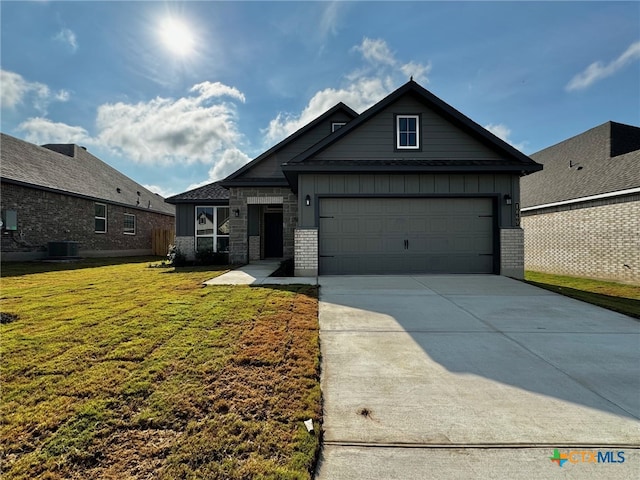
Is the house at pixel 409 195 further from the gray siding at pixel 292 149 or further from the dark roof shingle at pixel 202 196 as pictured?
the dark roof shingle at pixel 202 196

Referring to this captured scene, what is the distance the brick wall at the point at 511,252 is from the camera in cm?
909

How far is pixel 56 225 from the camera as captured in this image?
1573 centimetres

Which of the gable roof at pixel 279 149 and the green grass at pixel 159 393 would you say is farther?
the gable roof at pixel 279 149

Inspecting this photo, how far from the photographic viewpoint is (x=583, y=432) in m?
2.23

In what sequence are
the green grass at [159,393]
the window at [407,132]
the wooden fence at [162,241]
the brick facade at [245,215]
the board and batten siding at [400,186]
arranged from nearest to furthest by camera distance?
1. the green grass at [159,393]
2. the board and batten siding at [400,186]
3. the window at [407,132]
4. the brick facade at [245,215]
5. the wooden fence at [162,241]

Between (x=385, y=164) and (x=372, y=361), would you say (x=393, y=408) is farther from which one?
(x=385, y=164)

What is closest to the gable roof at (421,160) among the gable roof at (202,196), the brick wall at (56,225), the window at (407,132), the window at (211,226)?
the window at (407,132)

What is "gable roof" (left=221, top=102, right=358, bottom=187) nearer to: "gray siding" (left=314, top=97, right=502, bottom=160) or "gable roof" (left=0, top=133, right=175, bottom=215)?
"gray siding" (left=314, top=97, right=502, bottom=160)

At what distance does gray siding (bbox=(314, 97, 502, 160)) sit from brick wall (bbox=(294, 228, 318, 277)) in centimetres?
247

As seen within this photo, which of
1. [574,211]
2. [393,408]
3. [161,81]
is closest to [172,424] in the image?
[393,408]

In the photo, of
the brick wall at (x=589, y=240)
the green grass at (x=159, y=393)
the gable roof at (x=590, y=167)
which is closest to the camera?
the green grass at (x=159, y=393)

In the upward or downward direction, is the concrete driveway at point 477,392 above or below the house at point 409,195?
below

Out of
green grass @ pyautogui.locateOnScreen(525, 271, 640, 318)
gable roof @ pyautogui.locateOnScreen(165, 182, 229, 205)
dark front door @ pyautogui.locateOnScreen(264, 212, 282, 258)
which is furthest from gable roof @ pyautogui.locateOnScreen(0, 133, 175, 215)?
green grass @ pyautogui.locateOnScreen(525, 271, 640, 318)

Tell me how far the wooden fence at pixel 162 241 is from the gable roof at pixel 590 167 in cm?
2264
